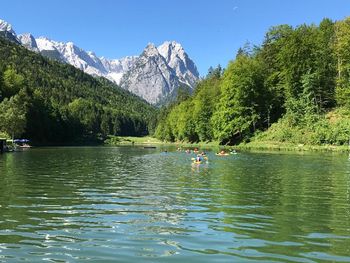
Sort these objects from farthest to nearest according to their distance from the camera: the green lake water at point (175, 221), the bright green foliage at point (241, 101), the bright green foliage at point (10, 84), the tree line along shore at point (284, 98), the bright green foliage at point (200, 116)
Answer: the bright green foliage at point (10, 84)
the bright green foliage at point (200, 116)
the bright green foliage at point (241, 101)
the tree line along shore at point (284, 98)
the green lake water at point (175, 221)

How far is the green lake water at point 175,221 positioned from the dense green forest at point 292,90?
2667 inches

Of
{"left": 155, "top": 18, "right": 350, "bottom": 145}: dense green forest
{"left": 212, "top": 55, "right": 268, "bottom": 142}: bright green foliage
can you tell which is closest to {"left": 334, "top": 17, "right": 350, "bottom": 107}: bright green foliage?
{"left": 155, "top": 18, "right": 350, "bottom": 145}: dense green forest

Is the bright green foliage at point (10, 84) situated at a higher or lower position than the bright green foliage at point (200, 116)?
higher

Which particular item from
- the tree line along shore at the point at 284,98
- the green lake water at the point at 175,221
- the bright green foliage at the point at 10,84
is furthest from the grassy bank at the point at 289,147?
the bright green foliage at the point at 10,84

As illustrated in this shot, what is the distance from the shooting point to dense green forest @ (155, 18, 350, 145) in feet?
331

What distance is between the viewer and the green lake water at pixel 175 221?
45.2ft

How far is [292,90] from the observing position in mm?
111625

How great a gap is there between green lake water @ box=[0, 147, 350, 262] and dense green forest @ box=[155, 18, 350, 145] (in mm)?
67738

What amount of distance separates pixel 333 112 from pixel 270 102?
74.0 feet

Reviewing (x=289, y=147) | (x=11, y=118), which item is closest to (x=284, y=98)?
(x=289, y=147)

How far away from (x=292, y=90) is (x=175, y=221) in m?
98.8

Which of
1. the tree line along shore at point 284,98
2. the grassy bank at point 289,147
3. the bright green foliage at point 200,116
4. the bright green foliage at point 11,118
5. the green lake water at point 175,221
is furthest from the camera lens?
the bright green foliage at point 200,116

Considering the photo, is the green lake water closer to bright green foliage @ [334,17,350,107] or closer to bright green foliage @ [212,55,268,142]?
bright green foliage @ [334,17,350,107]

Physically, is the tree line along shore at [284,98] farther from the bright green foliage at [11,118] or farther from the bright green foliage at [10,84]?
the bright green foliage at [10,84]
